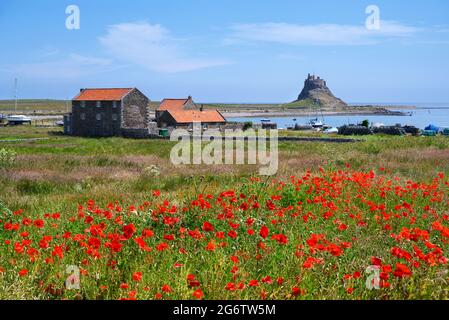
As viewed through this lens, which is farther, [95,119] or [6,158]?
[95,119]

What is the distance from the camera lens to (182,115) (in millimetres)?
65375

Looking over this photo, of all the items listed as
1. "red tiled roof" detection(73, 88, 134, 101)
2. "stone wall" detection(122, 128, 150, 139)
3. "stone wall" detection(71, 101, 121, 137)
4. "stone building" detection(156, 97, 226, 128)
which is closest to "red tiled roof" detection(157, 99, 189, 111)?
"stone building" detection(156, 97, 226, 128)

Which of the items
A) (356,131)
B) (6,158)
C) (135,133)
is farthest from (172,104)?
(6,158)

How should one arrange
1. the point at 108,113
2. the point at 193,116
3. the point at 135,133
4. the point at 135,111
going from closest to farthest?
the point at 135,133 → the point at 108,113 → the point at 135,111 → the point at 193,116

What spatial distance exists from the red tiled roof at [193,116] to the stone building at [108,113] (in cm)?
509

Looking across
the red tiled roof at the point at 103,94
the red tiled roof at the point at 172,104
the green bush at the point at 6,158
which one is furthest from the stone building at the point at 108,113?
the green bush at the point at 6,158

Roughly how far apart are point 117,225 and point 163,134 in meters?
48.9

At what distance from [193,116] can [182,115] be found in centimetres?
164

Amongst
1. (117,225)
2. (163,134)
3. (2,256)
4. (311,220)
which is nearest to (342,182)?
(311,220)

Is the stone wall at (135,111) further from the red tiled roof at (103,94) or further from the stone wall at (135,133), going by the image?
the stone wall at (135,133)

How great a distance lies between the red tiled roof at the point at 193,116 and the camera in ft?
212

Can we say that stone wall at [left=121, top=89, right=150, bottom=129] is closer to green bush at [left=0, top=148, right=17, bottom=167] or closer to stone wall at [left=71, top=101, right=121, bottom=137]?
stone wall at [left=71, top=101, right=121, bottom=137]

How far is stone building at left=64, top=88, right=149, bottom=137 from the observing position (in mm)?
58344

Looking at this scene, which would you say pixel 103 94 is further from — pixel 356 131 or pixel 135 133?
pixel 356 131
